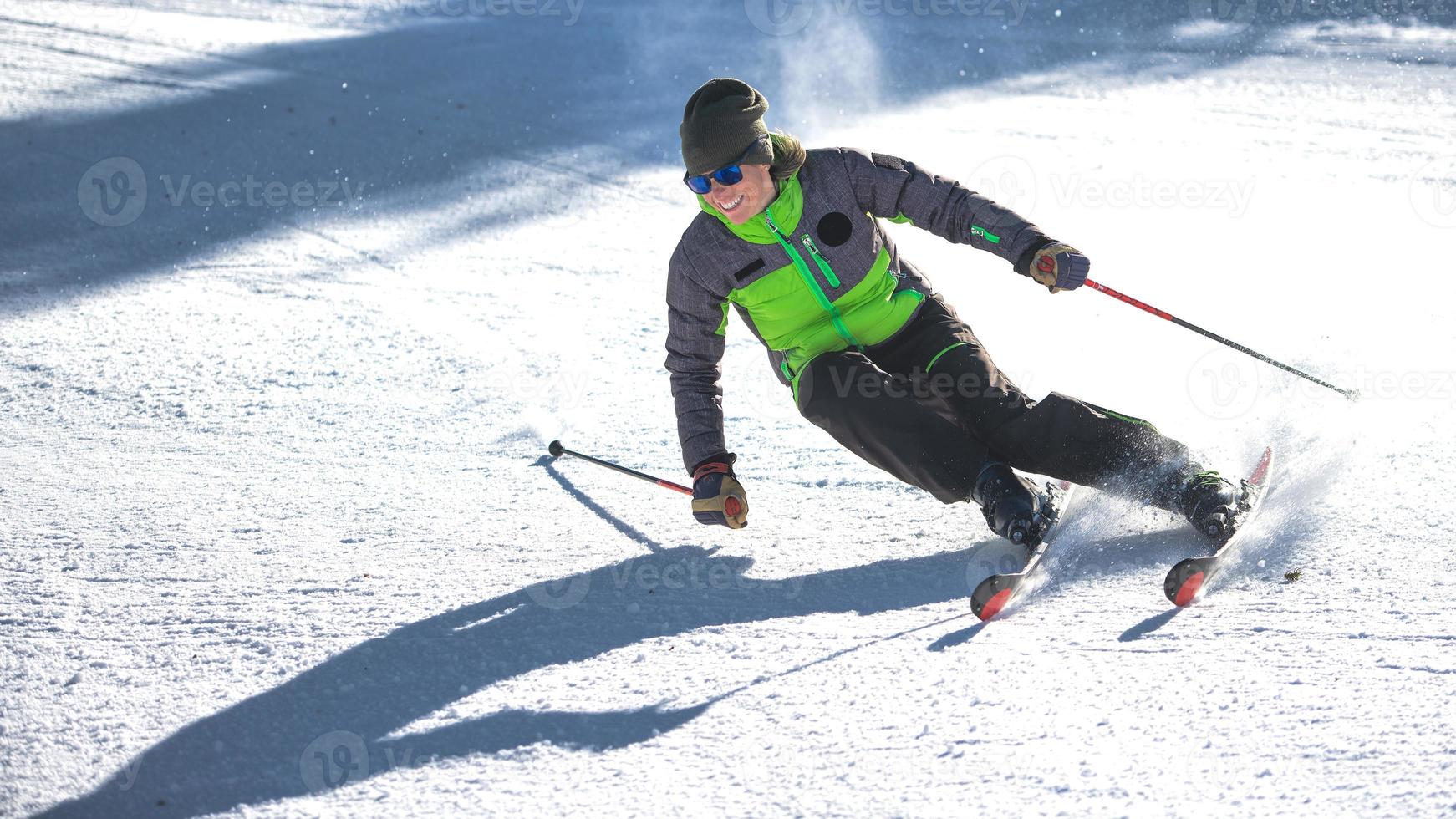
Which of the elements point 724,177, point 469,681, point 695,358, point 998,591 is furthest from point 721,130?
point 469,681

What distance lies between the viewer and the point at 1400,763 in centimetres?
209

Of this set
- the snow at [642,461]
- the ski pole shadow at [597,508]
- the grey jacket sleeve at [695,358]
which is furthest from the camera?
the ski pole shadow at [597,508]

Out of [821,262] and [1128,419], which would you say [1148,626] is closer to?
[1128,419]

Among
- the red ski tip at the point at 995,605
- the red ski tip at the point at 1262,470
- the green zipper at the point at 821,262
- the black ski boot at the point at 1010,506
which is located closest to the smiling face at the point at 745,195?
the green zipper at the point at 821,262

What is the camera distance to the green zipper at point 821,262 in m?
3.17

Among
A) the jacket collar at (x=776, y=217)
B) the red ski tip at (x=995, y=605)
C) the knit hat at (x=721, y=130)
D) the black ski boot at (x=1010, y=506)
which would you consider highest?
the knit hat at (x=721, y=130)

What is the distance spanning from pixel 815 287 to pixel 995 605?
963 millimetres

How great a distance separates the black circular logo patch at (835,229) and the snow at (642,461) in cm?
83

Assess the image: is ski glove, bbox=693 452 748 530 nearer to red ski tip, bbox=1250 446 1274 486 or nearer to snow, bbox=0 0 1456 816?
snow, bbox=0 0 1456 816

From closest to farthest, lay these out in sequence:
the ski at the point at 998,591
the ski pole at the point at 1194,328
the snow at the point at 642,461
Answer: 1. the snow at the point at 642,461
2. the ski at the point at 998,591
3. the ski pole at the point at 1194,328

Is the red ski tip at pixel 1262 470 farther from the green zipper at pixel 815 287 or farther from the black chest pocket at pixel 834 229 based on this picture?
the black chest pocket at pixel 834 229

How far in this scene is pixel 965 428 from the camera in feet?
10.3

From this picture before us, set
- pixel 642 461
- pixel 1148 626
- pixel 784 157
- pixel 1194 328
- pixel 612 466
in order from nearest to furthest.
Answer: pixel 1148 626, pixel 784 157, pixel 1194 328, pixel 612 466, pixel 642 461

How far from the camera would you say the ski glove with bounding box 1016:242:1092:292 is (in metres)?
3.15
